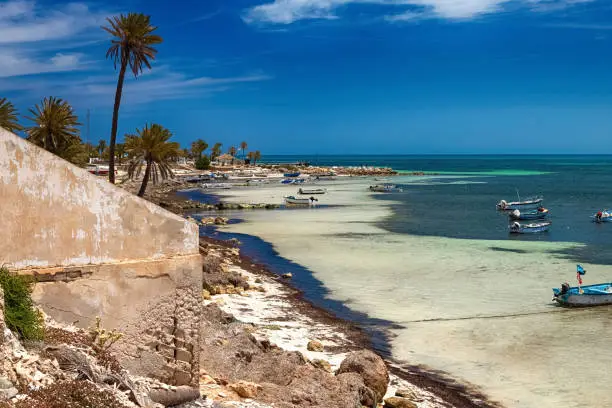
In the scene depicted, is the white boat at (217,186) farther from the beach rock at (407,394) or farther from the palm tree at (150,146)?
the beach rock at (407,394)

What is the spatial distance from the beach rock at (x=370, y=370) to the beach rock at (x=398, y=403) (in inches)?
8.9

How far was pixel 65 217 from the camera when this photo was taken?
25.4 ft

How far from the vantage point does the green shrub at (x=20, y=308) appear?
22.6 ft

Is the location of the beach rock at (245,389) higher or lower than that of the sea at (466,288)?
higher

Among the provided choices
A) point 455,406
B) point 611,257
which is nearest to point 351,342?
point 455,406

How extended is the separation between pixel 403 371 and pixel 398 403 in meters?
3.29

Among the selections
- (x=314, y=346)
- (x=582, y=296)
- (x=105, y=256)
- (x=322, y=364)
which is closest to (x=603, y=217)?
(x=582, y=296)

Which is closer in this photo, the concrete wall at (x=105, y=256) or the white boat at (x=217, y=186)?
the concrete wall at (x=105, y=256)

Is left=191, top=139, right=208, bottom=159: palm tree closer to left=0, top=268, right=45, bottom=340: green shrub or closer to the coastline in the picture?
the coastline

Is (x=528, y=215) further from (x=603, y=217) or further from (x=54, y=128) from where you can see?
(x=54, y=128)

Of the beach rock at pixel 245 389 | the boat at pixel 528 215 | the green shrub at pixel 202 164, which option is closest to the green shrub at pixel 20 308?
the beach rock at pixel 245 389

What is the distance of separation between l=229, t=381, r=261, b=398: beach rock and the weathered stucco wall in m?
2.72

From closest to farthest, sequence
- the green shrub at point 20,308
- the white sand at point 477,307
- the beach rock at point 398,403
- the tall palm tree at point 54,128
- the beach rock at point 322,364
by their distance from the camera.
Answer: the green shrub at point 20,308 < the beach rock at point 398,403 < the beach rock at point 322,364 < the white sand at point 477,307 < the tall palm tree at point 54,128

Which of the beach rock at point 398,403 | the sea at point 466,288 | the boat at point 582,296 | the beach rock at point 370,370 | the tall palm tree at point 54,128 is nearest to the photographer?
the beach rock at point 398,403
